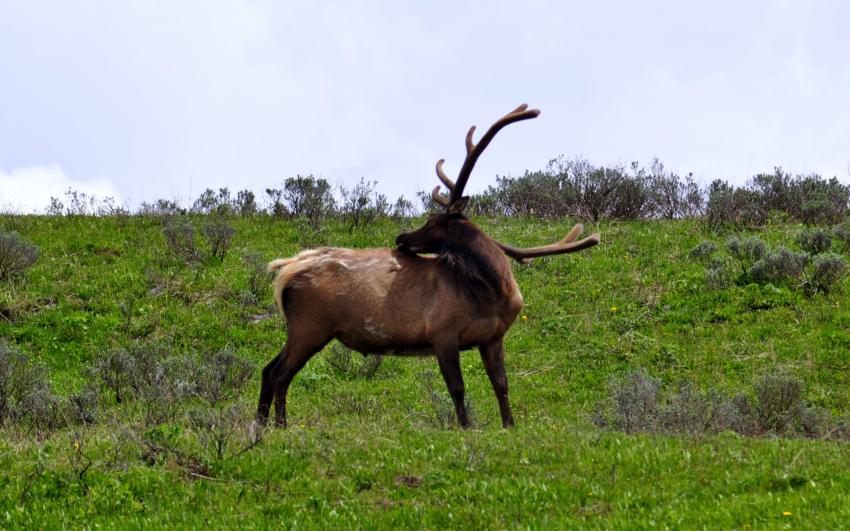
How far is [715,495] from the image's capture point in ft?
20.1

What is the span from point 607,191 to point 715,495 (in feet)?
48.9

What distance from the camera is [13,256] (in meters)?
16.7

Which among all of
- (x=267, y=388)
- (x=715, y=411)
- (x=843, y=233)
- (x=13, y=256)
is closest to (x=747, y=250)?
(x=843, y=233)

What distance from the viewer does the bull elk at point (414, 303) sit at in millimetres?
8977

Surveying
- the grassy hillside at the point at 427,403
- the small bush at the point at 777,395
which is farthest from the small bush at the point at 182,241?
the small bush at the point at 777,395

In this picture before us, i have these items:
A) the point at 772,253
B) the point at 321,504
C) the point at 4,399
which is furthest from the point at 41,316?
the point at 772,253

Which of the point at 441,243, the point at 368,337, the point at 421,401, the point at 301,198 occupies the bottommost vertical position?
the point at 421,401

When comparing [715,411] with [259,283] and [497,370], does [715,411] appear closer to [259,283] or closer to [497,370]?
[497,370]

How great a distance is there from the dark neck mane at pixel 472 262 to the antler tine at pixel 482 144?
379mm

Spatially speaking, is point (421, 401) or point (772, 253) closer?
point (421, 401)

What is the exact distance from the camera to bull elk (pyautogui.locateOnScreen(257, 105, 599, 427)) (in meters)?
8.98

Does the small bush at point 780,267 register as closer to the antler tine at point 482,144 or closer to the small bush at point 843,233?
the small bush at point 843,233

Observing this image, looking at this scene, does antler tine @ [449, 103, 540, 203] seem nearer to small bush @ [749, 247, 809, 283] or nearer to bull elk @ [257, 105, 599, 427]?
bull elk @ [257, 105, 599, 427]

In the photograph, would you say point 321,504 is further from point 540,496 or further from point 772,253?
point 772,253
